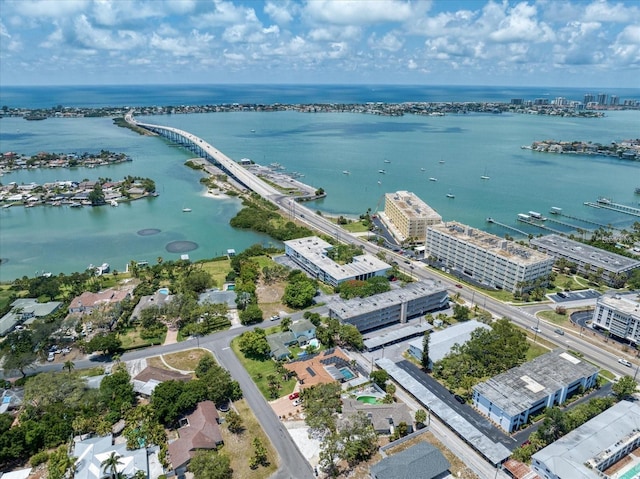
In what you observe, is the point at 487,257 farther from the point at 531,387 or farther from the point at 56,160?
the point at 56,160

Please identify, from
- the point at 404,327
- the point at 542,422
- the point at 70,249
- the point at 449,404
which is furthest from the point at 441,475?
the point at 70,249

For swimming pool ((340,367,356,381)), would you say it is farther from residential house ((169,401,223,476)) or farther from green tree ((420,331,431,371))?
residential house ((169,401,223,476))

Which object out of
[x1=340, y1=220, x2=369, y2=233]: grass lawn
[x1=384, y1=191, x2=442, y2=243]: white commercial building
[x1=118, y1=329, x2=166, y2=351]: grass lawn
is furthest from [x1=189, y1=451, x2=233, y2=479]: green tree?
[x1=340, y1=220, x2=369, y2=233]: grass lawn

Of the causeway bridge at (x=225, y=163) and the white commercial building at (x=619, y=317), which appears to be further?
the causeway bridge at (x=225, y=163)

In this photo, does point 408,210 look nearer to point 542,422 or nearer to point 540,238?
point 540,238

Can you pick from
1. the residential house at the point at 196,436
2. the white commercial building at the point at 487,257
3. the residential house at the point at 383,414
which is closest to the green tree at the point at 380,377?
the residential house at the point at 383,414

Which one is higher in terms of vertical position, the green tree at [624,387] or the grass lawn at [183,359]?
the green tree at [624,387]

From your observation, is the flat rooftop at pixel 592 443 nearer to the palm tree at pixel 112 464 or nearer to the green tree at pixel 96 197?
the palm tree at pixel 112 464
